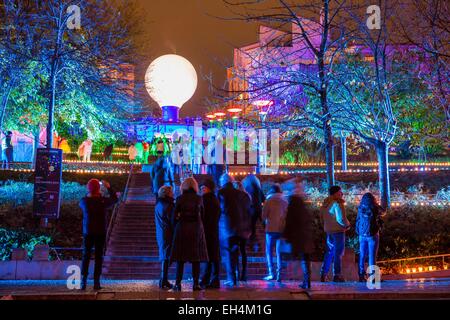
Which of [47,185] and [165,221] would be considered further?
[47,185]

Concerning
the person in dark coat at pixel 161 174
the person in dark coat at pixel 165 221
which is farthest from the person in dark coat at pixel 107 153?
the person in dark coat at pixel 165 221

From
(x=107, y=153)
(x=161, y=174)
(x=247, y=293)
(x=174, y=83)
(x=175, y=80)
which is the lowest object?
(x=247, y=293)

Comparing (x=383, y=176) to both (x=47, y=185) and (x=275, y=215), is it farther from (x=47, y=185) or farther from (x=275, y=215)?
(x=47, y=185)

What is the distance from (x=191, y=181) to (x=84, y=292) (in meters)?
2.59

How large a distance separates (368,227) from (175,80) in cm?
4021

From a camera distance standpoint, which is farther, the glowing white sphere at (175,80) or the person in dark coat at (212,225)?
the glowing white sphere at (175,80)

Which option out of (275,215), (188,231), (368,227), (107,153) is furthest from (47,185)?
(107,153)

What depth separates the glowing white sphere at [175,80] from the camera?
51.6 metres

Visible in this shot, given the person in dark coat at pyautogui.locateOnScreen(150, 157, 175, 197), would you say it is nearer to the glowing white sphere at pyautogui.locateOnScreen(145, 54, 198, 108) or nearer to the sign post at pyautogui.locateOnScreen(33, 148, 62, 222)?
the sign post at pyautogui.locateOnScreen(33, 148, 62, 222)

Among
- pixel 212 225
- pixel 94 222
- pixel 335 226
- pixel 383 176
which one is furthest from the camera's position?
pixel 383 176

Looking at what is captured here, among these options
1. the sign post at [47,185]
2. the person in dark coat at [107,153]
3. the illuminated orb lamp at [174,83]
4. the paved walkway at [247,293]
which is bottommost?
the paved walkway at [247,293]

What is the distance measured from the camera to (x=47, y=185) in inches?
685

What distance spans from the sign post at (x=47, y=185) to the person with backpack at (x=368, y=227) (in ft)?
27.2

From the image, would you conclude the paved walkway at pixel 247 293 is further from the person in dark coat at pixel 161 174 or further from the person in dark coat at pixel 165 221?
the person in dark coat at pixel 161 174
